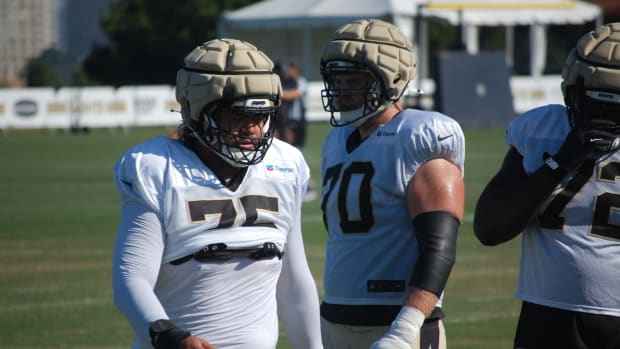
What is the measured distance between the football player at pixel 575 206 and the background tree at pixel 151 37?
5084 cm

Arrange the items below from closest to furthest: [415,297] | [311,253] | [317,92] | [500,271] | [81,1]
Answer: [415,297]
[500,271]
[311,253]
[317,92]
[81,1]

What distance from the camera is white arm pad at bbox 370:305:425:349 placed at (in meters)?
3.73

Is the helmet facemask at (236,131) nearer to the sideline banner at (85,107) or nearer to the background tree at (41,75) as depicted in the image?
the sideline banner at (85,107)

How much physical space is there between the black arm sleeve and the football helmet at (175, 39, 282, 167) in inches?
35.4

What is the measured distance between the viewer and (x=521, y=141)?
431 centimetres

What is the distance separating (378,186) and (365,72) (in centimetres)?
46

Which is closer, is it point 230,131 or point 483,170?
point 230,131

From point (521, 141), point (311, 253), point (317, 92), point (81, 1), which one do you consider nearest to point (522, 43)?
point (317, 92)

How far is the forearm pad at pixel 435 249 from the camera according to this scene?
3959mm

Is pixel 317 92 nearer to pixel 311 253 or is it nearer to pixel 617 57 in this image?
pixel 311 253

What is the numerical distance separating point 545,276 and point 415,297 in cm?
61

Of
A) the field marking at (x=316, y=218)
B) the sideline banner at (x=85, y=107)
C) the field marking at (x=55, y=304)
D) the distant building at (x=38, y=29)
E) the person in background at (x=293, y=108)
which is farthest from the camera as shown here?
the distant building at (x=38, y=29)

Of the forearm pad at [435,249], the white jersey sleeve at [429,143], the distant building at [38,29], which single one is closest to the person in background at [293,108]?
the white jersey sleeve at [429,143]

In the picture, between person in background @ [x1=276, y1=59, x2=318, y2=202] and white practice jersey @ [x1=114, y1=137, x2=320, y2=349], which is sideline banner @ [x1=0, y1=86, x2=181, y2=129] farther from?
white practice jersey @ [x1=114, y1=137, x2=320, y2=349]
